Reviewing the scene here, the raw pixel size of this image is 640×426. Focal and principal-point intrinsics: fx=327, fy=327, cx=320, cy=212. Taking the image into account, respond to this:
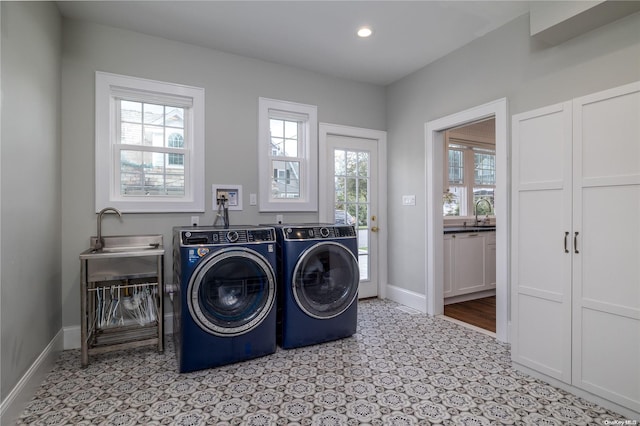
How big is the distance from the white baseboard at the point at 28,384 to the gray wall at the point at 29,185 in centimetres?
4

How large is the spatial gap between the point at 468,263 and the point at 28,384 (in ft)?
13.4

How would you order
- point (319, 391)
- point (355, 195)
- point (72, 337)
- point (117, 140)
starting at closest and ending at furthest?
point (319, 391) < point (72, 337) < point (117, 140) < point (355, 195)

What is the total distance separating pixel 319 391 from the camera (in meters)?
2.02

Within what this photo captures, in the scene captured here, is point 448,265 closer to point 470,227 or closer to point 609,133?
point 470,227

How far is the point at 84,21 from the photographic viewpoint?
8.83 ft

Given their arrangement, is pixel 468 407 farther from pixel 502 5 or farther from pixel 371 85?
pixel 371 85

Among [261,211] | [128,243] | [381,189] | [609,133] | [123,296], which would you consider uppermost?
[609,133]

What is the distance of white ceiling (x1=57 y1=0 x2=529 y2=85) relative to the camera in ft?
8.18

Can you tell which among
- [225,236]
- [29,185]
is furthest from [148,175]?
[225,236]

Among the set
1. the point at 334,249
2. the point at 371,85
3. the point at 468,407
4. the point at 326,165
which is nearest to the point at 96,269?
the point at 334,249

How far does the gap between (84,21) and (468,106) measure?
135 inches

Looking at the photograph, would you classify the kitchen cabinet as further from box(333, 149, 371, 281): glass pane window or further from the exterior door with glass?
box(333, 149, 371, 281): glass pane window

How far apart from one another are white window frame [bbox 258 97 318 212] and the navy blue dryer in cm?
79

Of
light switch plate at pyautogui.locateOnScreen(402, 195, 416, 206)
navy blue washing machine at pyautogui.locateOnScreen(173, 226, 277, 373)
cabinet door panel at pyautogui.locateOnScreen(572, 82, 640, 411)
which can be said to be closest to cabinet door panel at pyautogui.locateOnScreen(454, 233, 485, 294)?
light switch plate at pyautogui.locateOnScreen(402, 195, 416, 206)
